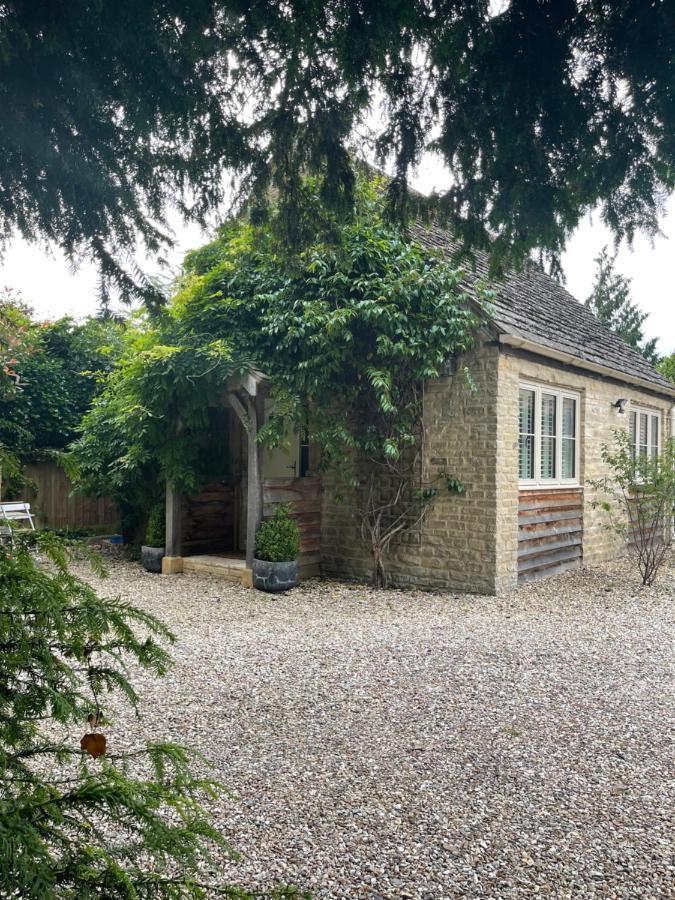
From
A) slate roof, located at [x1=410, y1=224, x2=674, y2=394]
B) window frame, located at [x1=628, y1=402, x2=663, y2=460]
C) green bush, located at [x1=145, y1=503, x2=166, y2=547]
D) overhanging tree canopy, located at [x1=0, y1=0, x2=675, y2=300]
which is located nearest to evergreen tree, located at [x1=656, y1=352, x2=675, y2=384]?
window frame, located at [x1=628, y1=402, x2=663, y2=460]

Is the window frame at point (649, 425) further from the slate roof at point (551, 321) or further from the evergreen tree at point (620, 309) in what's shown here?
the evergreen tree at point (620, 309)

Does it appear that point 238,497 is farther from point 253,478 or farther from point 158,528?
point 253,478

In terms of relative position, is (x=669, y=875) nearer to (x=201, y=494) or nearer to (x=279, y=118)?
(x=279, y=118)

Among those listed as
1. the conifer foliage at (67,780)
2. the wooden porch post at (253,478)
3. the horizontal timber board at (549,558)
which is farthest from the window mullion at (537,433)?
the conifer foliage at (67,780)

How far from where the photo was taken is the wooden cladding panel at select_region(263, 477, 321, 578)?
8.58m

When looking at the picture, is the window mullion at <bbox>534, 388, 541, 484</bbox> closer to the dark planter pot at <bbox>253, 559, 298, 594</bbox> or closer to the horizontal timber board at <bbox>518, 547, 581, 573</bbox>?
the horizontal timber board at <bbox>518, 547, 581, 573</bbox>

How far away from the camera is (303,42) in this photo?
2.43 metres

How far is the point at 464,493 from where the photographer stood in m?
8.09

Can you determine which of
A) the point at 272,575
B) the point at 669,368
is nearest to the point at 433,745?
the point at 272,575

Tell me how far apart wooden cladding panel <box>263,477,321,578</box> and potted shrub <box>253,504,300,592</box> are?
0.41m

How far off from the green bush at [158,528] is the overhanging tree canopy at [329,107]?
6.84 meters

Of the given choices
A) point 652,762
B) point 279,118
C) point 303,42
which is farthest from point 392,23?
point 652,762

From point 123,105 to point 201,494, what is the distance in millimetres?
7474

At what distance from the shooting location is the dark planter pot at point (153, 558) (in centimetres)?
917
